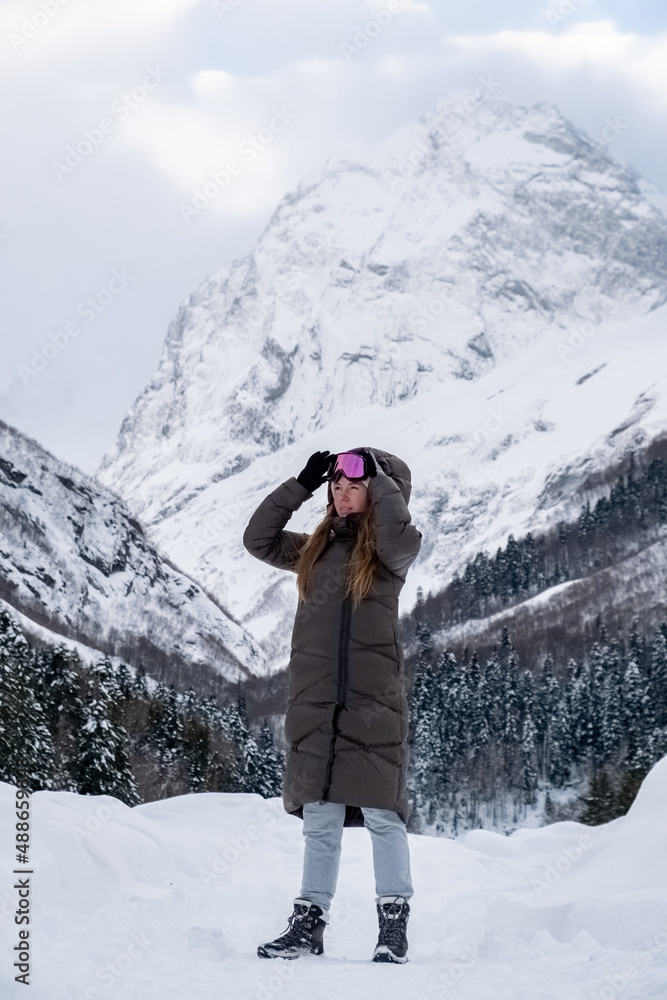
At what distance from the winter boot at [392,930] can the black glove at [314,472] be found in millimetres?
2682

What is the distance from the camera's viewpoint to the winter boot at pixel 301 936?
5.16 meters

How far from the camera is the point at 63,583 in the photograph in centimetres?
13900

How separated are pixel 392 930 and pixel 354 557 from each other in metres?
2.29

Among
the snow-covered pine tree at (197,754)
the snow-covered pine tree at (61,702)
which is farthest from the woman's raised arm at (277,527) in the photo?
the snow-covered pine tree at (197,754)

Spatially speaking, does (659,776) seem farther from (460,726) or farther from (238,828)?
(460,726)

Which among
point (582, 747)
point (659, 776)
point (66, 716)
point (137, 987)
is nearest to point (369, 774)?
point (137, 987)

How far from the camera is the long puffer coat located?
5.51 metres

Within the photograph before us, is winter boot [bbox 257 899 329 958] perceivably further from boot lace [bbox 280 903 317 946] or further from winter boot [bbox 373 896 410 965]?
winter boot [bbox 373 896 410 965]

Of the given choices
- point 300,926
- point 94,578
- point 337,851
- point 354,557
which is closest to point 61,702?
point 337,851

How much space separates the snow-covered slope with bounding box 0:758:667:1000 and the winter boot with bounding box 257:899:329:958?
0.10m

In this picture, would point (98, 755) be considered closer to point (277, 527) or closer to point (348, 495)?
point (277, 527)

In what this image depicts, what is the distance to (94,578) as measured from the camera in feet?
484

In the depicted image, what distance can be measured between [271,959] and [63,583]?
462 feet

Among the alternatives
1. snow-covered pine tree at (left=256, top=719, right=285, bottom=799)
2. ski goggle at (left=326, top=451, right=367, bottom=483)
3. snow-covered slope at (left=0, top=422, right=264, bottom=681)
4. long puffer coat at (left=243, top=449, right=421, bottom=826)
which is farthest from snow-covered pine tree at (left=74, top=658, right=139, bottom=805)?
snow-covered slope at (left=0, top=422, right=264, bottom=681)
